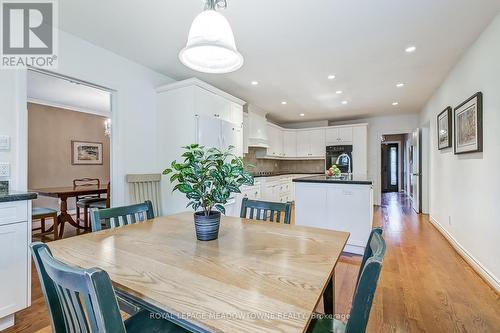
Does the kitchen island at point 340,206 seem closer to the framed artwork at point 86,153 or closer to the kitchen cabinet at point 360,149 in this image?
the kitchen cabinet at point 360,149

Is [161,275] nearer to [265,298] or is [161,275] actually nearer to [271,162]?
[265,298]

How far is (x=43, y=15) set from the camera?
83.0 inches

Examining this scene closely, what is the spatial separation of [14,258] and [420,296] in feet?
10.3

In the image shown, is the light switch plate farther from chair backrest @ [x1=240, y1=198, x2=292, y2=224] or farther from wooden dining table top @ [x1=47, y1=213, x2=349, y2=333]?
chair backrest @ [x1=240, y1=198, x2=292, y2=224]

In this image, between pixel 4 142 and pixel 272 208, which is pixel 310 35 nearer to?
pixel 272 208

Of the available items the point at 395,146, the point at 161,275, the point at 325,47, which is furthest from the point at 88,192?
the point at 395,146

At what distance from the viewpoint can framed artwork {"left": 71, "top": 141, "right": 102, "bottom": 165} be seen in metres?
5.50

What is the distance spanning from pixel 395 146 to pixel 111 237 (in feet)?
36.5

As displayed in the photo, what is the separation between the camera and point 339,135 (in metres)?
6.42

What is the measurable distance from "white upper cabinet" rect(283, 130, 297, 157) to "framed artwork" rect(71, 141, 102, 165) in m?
4.94

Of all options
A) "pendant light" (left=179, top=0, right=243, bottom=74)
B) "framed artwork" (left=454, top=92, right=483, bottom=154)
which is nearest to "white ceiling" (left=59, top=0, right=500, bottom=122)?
"framed artwork" (left=454, top=92, right=483, bottom=154)

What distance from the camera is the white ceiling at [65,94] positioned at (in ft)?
12.5

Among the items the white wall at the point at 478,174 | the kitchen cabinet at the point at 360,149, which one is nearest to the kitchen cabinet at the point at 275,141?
the kitchen cabinet at the point at 360,149

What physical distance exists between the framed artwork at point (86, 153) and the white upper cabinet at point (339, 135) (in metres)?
6.04
